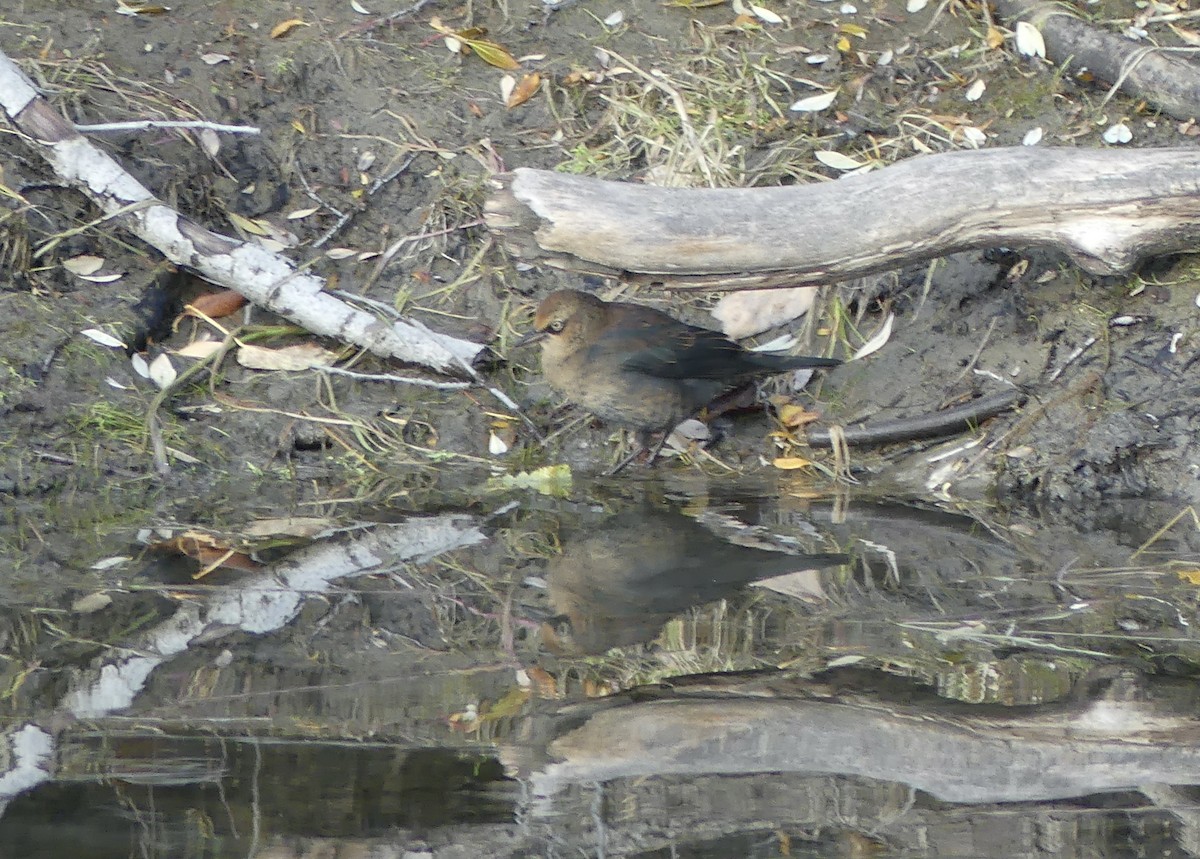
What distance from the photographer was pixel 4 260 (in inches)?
213

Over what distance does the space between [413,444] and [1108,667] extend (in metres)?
2.93

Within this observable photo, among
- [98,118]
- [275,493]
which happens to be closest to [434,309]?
[275,493]

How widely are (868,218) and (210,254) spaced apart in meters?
2.62

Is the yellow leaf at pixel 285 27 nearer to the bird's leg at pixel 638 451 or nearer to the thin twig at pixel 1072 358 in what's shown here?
the bird's leg at pixel 638 451

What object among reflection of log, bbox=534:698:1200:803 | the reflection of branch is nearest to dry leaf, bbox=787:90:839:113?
the reflection of branch

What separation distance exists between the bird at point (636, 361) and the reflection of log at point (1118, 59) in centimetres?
199

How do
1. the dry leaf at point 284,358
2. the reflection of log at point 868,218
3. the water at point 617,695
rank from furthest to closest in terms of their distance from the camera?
the dry leaf at point 284,358, the reflection of log at point 868,218, the water at point 617,695

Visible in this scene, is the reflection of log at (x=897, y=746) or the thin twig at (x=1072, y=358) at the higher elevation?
the thin twig at (x=1072, y=358)

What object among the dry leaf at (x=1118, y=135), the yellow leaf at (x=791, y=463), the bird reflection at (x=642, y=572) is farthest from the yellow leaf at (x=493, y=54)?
the bird reflection at (x=642, y=572)

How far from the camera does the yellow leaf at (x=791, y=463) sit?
16.6 ft

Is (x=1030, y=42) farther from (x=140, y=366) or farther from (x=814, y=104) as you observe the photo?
(x=140, y=366)

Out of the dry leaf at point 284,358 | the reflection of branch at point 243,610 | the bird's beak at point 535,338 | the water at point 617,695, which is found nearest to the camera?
the water at point 617,695

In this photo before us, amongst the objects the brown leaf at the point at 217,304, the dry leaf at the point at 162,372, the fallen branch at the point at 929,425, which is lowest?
the fallen branch at the point at 929,425

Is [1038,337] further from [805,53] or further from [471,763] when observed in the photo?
[471,763]
